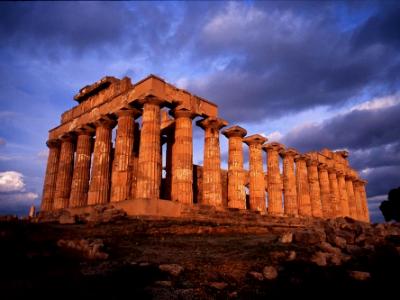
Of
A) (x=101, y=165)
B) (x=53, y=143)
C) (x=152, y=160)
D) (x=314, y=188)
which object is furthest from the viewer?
(x=314, y=188)

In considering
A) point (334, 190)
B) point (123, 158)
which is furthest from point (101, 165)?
point (334, 190)

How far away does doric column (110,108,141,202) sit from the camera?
21.2 metres

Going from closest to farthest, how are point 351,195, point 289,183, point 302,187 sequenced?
1. point 289,183
2. point 302,187
3. point 351,195

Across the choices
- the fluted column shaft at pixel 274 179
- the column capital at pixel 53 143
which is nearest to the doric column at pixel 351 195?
the fluted column shaft at pixel 274 179

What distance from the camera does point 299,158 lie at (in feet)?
112

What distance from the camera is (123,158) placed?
2178cm

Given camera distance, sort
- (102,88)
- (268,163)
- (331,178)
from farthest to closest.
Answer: (331,178) → (268,163) → (102,88)

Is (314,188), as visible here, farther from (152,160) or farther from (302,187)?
(152,160)

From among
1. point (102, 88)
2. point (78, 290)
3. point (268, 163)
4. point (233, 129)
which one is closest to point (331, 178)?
point (268, 163)

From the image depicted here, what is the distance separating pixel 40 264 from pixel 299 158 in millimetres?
29286

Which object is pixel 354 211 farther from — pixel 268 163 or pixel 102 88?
pixel 102 88

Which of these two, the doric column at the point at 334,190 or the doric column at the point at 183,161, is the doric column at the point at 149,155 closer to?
the doric column at the point at 183,161

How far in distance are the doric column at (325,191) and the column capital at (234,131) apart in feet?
45.9

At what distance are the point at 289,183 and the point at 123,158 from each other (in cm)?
1742
